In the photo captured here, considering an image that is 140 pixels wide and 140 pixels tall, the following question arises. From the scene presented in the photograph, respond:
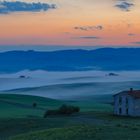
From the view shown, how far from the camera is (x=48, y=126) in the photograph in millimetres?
62719

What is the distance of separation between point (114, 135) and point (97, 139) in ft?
6.21

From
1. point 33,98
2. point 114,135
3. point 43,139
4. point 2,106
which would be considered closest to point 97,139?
point 114,135

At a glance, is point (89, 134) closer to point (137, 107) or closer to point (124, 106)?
point (137, 107)

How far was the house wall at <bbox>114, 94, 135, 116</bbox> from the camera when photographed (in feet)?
313

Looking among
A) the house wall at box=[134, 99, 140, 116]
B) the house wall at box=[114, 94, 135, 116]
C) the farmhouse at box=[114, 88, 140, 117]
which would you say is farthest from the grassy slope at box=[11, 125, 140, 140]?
the house wall at box=[114, 94, 135, 116]

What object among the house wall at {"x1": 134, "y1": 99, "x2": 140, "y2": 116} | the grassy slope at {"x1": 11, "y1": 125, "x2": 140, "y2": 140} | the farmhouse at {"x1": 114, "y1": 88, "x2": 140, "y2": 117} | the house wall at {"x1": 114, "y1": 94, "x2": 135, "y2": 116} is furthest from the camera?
the house wall at {"x1": 114, "y1": 94, "x2": 135, "y2": 116}

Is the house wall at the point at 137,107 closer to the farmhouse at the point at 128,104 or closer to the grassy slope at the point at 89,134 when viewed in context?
the farmhouse at the point at 128,104

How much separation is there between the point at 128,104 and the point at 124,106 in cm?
107

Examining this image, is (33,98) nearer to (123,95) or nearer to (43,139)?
(123,95)

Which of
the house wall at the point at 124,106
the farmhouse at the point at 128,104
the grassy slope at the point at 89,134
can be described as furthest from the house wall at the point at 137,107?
the grassy slope at the point at 89,134

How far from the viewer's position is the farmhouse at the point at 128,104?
94.6 metres

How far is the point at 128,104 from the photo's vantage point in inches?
3789

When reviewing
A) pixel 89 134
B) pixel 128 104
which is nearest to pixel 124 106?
pixel 128 104

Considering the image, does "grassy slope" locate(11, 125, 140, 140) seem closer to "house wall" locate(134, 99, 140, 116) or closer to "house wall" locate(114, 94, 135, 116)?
"house wall" locate(134, 99, 140, 116)
